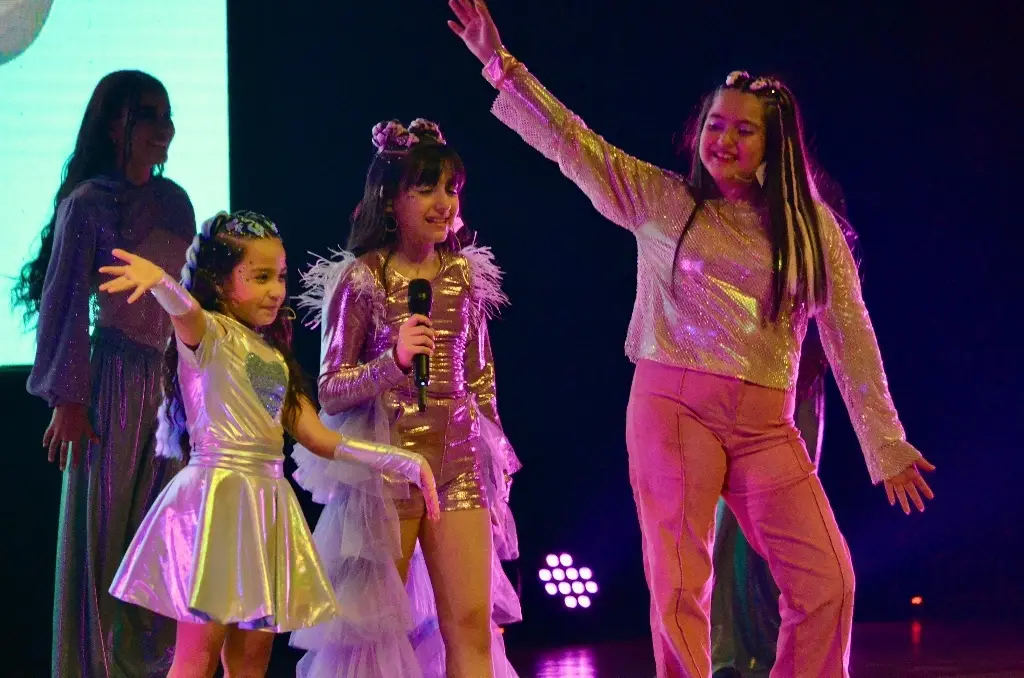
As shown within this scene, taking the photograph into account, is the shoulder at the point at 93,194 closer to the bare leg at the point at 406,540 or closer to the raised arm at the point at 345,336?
the raised arm at the point at 345,336

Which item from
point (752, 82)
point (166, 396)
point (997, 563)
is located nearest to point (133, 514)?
point (166, 396)

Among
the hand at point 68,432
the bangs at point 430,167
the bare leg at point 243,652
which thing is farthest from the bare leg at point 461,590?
the hand at point 68,432

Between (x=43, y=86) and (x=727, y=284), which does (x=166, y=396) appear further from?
(x=43, y=86)

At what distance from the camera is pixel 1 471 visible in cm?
416

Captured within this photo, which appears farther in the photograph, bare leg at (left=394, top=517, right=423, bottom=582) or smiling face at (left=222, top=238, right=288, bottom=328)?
bare leg at (left=394, top=517, right=423, bottom=582)

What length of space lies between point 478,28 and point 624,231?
245cm

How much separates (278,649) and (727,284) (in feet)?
9.04

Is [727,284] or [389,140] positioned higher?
[389,140]

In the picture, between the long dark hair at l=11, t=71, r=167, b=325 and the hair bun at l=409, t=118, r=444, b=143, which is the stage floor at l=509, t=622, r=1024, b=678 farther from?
the long dark hair at l=11, t=71, r=167, b=325

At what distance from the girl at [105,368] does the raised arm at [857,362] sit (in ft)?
5.67

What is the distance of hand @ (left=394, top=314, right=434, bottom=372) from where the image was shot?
2398mm

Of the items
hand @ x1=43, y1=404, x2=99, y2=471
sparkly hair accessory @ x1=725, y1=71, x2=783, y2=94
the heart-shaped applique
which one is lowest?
hand @ x1=43, y1=404, x2=99, y2=471

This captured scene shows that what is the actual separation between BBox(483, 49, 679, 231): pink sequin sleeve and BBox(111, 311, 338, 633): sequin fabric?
29.7 inches

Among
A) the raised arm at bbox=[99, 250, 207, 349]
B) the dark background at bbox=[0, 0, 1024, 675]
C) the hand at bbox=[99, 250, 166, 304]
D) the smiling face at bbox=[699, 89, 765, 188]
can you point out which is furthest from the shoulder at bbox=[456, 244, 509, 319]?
the dark background at bbox=[0, 0, 1024, 675]
